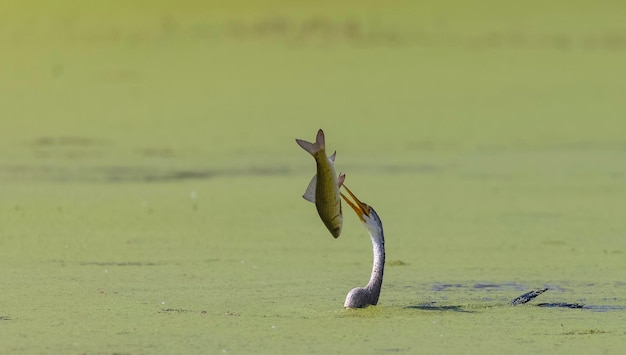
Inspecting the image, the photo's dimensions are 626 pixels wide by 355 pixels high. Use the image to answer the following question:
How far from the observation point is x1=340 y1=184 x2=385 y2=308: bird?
4539 millimetres

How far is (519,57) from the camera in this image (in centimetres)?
1303

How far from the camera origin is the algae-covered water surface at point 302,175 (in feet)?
14.7

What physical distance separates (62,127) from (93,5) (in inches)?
158

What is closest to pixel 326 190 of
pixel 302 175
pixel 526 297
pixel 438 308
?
pixel 438 308

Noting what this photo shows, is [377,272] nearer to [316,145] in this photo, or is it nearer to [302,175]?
[316,145]

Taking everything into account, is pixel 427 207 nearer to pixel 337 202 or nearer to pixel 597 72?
pixel 337 202

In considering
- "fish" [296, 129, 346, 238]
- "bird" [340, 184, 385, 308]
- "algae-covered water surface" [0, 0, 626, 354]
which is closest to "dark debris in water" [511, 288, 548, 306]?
"algae-covered water surface" [0, 0, 626, 354]

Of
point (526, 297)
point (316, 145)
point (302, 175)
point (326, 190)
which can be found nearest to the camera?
point (316, 145)

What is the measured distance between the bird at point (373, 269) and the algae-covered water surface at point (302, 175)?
4cm

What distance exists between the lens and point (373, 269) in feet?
15.1

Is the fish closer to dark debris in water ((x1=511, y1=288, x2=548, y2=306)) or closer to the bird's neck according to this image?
the bird's neck

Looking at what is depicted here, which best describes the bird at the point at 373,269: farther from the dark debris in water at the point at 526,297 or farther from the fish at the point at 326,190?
the dark debris in water at the point at 526,297

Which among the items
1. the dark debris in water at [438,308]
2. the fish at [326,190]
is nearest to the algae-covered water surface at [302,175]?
the dark debris in water at [438,308]

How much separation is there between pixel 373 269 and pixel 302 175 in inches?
148
